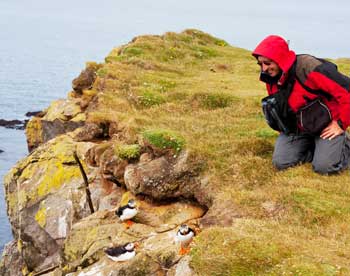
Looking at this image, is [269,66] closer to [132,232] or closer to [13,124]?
[132,232]

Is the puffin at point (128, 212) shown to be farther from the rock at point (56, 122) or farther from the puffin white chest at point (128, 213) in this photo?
the rock at point (56, 122)

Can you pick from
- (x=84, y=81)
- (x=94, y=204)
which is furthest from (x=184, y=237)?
(x=84, y=81)

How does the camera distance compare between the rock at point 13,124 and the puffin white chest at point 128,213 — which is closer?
the puffin white chest at point 128,213

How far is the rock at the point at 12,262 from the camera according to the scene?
22919mm

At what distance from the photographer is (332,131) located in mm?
14758

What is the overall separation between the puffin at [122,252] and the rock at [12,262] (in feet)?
33.8

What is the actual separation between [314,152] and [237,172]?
2.37 metres

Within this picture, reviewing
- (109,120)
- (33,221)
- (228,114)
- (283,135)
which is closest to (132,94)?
(109,120)

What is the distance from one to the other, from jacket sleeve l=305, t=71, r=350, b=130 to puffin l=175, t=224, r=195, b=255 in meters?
5.56

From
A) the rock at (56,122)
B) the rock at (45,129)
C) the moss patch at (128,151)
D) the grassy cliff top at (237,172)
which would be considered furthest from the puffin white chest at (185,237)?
the rock at (45,129)

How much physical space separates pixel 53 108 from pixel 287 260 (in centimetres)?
2382

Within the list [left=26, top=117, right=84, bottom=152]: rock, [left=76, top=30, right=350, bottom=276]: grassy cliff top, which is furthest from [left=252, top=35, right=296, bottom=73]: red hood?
[left=26, top=117, right=84, bottom=152]: rock

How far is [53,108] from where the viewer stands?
103 ft

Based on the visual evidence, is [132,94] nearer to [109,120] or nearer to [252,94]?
[109,120]
